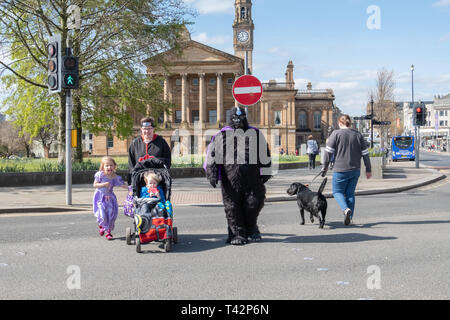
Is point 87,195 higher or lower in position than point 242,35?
lower

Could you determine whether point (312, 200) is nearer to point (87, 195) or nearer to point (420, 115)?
point (87, 195)

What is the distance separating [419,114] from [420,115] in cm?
10

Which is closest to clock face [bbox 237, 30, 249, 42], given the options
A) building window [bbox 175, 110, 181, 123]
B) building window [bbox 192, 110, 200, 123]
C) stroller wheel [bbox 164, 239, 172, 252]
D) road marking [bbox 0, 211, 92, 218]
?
building window [bbox 192, 110, 200, 123]

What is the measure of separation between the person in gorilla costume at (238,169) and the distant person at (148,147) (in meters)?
0.75

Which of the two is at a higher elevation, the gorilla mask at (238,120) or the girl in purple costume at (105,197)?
the gorilla mask at (238,120)

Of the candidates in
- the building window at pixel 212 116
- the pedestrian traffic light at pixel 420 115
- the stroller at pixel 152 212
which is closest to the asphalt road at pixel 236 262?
the stroller at pixel 152 212

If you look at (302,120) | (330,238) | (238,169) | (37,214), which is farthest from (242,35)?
(238,169)

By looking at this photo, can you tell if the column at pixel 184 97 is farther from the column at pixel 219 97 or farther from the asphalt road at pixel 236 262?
the asphalt road at pixel 236 262

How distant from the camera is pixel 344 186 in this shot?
907 centimetres

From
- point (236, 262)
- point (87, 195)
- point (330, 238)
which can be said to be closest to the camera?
point (236, 262)

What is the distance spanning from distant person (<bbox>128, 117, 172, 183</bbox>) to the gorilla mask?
1.10 m

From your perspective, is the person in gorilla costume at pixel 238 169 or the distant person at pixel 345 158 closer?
the person in gorilla costume at pixel 238 169

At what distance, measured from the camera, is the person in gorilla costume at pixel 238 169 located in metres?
7.21

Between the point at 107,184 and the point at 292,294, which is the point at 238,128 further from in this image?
the point at 292,294
